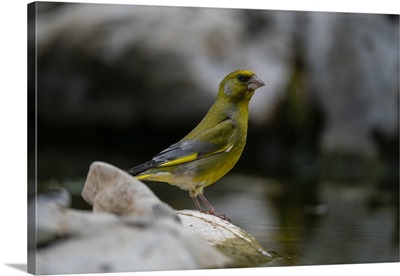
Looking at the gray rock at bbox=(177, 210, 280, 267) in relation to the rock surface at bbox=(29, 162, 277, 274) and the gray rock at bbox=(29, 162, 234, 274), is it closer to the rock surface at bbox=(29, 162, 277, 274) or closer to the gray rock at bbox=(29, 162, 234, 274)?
the rock surface at bbox=(29, 162, 277, 274)

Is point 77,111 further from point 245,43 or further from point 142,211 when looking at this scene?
point 245,43

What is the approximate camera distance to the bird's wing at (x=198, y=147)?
8195 mm

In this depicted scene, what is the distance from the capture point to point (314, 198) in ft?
34.7

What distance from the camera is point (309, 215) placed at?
10031mm

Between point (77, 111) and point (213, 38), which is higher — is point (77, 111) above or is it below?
below

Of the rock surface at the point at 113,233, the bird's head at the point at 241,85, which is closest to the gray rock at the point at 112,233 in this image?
the rock surface at the point at 113,233

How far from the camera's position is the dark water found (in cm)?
887

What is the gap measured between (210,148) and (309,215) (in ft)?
6.91

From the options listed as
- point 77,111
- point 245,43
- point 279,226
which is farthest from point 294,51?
point 77,111

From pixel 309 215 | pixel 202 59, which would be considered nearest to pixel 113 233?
pixel 202 59

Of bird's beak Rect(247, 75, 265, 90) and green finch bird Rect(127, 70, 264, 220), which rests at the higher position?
bird's beak Rect(247, 75, 265, 90)

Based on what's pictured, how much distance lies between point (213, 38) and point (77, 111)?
4.90 ft

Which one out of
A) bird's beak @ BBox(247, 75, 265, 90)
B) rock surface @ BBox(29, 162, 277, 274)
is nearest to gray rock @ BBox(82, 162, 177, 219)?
rock surface @ BBox(29, 162, 277, 274)

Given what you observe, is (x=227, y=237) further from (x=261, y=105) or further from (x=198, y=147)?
(x=261, y=105)
